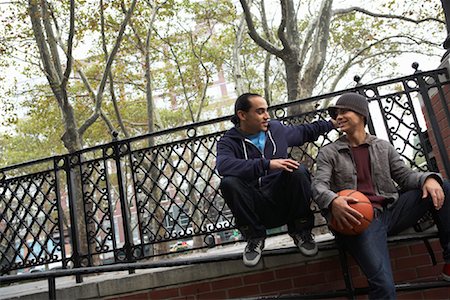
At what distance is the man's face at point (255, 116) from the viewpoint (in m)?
3.53

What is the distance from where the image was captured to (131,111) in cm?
2038

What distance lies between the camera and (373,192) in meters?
3.13

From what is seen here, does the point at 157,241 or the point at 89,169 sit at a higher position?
the point at 89,169

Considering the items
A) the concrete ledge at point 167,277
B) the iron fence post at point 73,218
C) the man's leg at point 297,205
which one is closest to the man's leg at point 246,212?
the man's leg at point 297,205

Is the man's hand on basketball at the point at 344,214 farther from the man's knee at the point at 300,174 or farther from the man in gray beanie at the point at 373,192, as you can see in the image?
the man's knee at the point at 300,174

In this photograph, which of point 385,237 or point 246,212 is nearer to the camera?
point 385,237

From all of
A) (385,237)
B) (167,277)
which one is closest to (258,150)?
(385,237)

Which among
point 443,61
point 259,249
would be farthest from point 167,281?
point 443,61

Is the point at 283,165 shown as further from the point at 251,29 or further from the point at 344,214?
the point at 251,29

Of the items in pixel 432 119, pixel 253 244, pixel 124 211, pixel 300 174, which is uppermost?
pixel 432 119

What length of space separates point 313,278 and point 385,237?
1043 millimetres

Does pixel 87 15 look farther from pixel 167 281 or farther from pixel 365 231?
pixel 365 231

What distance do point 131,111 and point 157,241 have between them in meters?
16.8

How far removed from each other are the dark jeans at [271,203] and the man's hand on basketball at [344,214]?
377 mm
